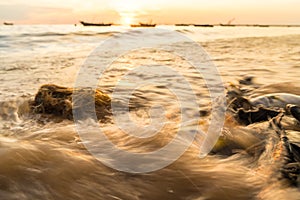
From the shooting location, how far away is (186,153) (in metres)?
2.44

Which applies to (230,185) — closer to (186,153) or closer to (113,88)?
(186,153)

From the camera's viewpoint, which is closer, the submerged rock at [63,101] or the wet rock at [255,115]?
the wet rock at [255,115]

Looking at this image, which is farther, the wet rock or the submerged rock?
the submerged rock

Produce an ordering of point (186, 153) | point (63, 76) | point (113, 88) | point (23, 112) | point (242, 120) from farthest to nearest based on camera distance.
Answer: point (63, 76) < point (113, 88) < point (23, 112) < point (242, 120) < point (186, 153)

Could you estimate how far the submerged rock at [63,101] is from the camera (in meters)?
3.71

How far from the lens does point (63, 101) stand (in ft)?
12.5

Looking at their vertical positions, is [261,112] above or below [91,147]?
above

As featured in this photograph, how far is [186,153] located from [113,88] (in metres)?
3.08

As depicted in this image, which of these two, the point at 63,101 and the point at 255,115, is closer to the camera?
the point at 255,115

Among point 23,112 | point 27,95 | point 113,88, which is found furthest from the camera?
point 113,88

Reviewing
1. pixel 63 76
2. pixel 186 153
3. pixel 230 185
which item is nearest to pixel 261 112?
pixel 186 153

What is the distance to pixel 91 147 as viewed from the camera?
8.32 feet

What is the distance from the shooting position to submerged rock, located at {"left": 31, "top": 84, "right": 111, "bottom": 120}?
3.71 metres

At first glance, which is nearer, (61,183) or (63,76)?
(61,183)
